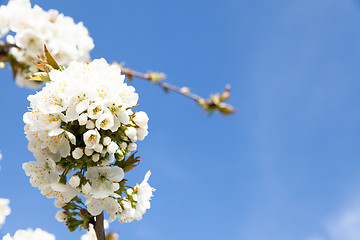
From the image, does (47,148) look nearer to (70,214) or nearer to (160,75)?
(70,214)

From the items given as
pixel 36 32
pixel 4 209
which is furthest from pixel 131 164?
pixel 4 209

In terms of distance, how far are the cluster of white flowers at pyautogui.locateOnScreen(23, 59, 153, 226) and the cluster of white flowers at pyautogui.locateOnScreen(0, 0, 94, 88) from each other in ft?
7.43

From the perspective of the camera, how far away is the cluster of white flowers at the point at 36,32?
12.1ft

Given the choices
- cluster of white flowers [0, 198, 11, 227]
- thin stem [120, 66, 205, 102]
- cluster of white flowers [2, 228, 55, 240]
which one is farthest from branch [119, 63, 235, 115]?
cluster of white flowers [0, 198, 11, 227]

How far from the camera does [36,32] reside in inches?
150

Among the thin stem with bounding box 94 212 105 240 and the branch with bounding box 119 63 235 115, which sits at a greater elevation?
the branch with bounding box 119 63 235 115

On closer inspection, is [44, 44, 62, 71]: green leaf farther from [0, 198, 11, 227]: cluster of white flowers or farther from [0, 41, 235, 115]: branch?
[0, 198, 11, 227]: cluster of white flowers

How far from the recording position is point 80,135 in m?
1.60

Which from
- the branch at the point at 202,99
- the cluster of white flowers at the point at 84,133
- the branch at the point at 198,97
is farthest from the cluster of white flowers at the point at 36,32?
the cluster of white flowers at the point at 84,133

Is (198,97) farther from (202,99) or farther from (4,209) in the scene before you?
(4,209)

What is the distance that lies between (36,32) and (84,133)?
277 cm

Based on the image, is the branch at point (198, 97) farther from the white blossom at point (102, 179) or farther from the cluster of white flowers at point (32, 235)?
the cluster of white flowers at point (32, 235)

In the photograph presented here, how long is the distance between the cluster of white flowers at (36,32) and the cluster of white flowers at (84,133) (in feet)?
7.43

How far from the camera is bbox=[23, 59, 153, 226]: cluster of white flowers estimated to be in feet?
5.08
